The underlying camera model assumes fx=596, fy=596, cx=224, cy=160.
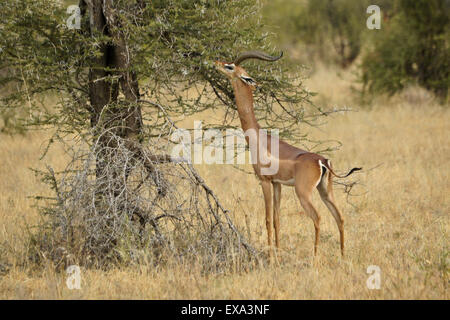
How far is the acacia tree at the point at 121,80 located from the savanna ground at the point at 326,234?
1.64 ft

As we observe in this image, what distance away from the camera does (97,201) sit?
227 inches

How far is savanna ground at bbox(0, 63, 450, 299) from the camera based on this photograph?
478 centimetres

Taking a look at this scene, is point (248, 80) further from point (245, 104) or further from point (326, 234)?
point (326, 234)

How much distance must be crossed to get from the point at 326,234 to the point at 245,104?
2.26 m

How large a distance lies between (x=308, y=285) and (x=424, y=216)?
330cm

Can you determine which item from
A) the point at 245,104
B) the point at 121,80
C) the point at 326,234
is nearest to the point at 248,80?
the point at 245,104

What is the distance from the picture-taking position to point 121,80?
6.19 metres

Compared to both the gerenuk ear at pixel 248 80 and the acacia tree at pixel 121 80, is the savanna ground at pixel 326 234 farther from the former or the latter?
the gerenuk ear at pixel 248 80

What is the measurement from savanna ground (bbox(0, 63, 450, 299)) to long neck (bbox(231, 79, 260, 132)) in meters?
1.15

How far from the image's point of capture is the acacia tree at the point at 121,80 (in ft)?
18.4

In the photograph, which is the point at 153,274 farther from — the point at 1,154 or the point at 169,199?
the point at 1,154

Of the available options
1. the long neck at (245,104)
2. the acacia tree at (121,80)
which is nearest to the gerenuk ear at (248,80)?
the long neck at (245,104)

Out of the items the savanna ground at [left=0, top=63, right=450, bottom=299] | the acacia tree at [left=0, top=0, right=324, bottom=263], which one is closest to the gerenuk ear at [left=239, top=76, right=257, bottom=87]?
the acacia tree at [left=0, top=0, right=324, bottom=263]
